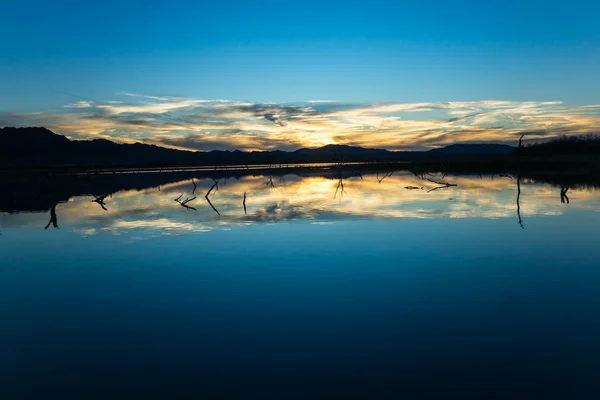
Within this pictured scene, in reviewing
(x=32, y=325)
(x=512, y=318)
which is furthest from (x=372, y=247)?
(x=32, y=325)

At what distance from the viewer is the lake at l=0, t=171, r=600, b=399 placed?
23.8 ft

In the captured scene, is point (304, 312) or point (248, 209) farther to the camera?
point (248, 209)

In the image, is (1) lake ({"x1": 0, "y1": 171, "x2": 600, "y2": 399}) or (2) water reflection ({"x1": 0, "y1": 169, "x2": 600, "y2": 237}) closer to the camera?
(1) lake ({"x1": 0, "y1": 171, "x2": 600, "y2": 399})

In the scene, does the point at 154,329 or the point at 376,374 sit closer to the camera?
the point at 376,374

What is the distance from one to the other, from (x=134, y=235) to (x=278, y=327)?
13.8 meters

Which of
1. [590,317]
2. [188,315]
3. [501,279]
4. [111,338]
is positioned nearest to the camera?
[111,338]

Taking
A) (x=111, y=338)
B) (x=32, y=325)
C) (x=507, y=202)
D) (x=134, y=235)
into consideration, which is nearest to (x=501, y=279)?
(x=111, y=338)

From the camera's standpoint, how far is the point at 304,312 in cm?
1040

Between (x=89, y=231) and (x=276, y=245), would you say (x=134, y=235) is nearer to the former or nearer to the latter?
(x=89, y=231)

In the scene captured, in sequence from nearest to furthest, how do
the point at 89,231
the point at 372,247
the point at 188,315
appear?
the point at 188,315 → the point at 372,247 → the point at 89,231

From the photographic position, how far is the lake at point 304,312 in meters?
7.25

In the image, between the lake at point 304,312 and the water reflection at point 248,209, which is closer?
the lake at point 304,312

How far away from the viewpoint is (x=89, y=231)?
22.9 meters

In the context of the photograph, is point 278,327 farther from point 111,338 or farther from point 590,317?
point 590,317
